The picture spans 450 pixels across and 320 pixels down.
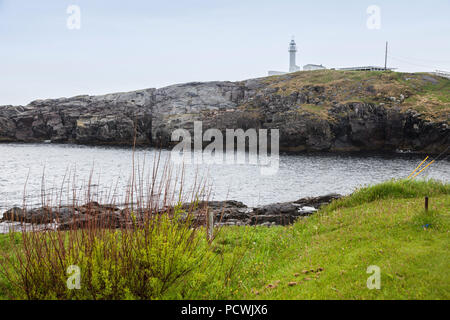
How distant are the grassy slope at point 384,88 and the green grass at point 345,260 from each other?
78.5 metres

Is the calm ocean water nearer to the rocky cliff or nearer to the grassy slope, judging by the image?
the rocky cliff

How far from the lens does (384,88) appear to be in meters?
94.2

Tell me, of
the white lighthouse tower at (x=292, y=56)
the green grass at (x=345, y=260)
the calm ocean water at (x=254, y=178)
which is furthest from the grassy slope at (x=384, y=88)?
the green grass at (x=345, y=260)

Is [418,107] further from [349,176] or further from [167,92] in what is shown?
[167,92]

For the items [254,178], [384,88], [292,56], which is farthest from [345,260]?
[292,56]

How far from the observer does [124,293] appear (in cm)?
752

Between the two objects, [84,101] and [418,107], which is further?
[84,101]

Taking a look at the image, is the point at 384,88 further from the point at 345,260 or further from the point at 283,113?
the point at 345,260

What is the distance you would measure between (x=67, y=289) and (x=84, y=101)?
14113 centimetres

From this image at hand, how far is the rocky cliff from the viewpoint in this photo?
8406 cm

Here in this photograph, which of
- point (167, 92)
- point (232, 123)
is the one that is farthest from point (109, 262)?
point (167, 92)

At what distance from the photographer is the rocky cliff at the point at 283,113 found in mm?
84062

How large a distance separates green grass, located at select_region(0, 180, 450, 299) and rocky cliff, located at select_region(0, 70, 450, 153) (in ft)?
225

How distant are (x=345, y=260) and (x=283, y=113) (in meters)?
88.5
